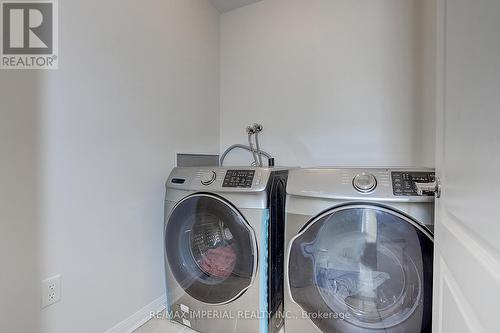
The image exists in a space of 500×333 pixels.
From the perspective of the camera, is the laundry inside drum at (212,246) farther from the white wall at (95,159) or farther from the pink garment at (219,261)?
the white wall at (95,159)

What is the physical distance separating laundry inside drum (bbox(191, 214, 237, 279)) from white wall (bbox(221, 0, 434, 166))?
90 cm

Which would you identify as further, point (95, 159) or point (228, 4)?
point (228, 4)

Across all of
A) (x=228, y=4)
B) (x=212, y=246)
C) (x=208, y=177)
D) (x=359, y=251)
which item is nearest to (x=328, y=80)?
(x=228, y=4)

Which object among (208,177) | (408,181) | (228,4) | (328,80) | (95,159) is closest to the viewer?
(408,181)

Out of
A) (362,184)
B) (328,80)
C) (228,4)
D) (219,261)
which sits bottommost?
(219,261)

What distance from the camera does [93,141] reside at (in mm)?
1265

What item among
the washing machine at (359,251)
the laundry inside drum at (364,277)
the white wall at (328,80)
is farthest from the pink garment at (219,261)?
the white wall at (328,80)

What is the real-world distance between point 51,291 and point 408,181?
1.52m

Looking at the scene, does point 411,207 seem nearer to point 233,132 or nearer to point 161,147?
point 161,147

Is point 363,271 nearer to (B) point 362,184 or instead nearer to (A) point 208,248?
(B) point 362,184

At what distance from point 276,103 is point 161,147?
39.2 inches

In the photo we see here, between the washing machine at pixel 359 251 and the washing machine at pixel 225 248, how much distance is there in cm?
13

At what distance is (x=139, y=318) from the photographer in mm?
1507

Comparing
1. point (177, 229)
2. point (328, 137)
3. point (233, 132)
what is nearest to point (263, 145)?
point (233, 132)
